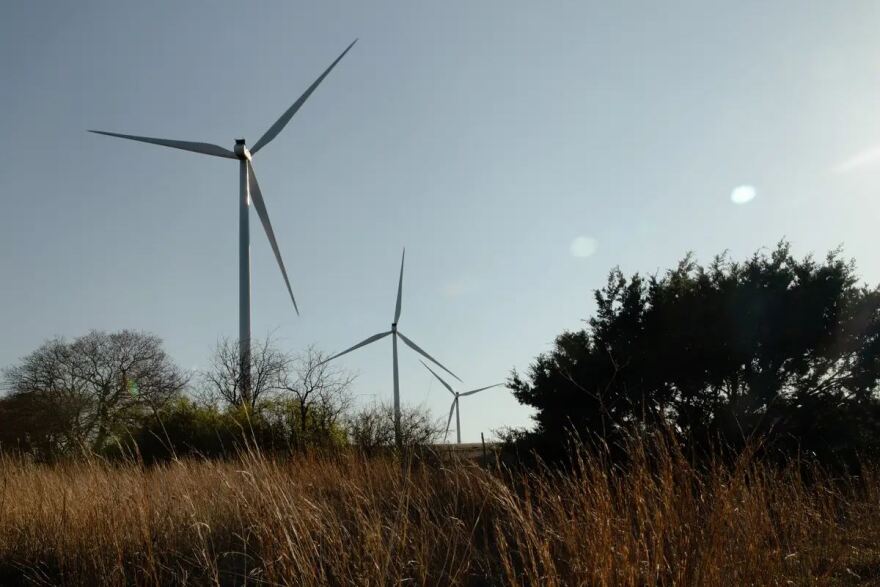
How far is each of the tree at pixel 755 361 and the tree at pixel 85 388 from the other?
70.3 ft

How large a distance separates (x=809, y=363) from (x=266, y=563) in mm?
18921

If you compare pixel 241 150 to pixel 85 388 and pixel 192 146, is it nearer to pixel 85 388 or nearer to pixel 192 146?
pixel 192 146

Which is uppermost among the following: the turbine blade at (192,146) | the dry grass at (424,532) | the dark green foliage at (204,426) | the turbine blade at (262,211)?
the turbine blade at (192,146)

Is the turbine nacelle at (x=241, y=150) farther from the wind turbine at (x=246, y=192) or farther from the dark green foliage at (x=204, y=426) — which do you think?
the dark green foliage at (x=204, y=426)

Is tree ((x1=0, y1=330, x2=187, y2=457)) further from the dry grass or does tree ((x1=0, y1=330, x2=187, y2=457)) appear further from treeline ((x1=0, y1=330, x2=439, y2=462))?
the dry grass

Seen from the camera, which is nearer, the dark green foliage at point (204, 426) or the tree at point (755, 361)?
the tree at point (755, 361)

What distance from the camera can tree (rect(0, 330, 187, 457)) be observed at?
3419 cm

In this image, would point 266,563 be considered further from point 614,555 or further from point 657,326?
point 657,326

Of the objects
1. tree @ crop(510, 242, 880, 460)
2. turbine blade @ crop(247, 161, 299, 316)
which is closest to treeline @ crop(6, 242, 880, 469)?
tree @ crop(510, 242, 880, 460)

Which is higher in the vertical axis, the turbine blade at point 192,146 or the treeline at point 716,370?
the turbine blade at point 192,146

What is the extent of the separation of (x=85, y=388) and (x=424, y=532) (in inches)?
1376

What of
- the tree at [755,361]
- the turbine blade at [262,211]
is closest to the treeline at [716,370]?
the tree at [755,361]

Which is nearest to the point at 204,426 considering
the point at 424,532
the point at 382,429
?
the point at 382,429

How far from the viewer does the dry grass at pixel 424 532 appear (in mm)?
5445
